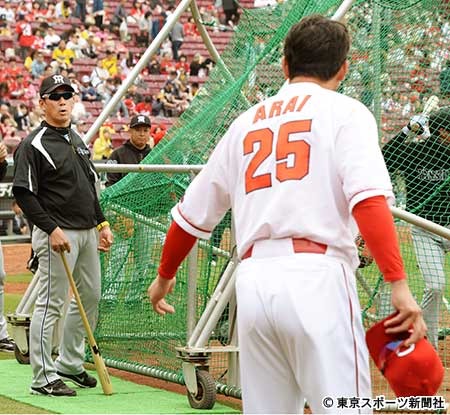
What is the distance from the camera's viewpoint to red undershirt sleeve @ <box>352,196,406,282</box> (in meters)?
3.65

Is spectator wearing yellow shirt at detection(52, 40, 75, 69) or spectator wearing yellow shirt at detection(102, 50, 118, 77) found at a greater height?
spectator wearing yellow shirt at detection(52, 40, 75, 69)

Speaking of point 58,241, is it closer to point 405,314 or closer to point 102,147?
point 405,314

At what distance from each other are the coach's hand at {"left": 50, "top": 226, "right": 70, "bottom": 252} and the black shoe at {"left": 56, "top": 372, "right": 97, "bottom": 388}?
3.52 ft

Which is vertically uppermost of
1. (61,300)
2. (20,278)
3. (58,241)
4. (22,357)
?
(58,241)

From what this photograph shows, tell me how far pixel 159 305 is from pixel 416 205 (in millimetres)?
3704

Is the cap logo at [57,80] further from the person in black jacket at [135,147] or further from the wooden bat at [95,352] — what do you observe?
the person in black jacket at [135,147]

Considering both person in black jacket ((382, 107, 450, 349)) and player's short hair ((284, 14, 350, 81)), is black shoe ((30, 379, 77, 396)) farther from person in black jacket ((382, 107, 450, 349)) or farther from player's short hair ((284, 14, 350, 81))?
player's short hair ((284, 14, 350, 81))

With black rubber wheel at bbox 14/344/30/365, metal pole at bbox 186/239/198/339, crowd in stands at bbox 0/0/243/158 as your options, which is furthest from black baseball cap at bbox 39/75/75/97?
crowd in stands at bbox 0/0/243/158

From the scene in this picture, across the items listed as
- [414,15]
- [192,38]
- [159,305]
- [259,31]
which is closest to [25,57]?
[192,38]

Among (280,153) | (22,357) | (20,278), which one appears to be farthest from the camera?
(20,278)

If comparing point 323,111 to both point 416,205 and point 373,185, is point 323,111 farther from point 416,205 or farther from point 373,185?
point 416,205

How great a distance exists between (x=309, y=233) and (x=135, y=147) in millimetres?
7451

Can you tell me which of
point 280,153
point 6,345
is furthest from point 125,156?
point 280,153

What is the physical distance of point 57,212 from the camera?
766 cm
